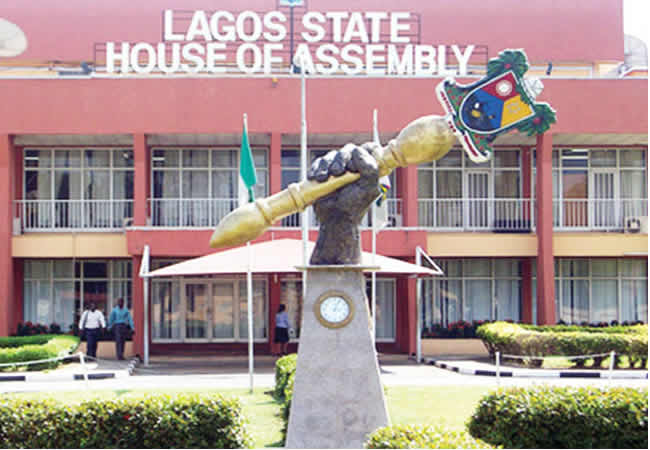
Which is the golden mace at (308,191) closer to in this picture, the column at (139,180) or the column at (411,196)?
the column at (411,196)

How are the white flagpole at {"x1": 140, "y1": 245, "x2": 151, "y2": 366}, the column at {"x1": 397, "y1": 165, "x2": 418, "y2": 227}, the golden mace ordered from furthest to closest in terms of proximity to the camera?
the column at {"x1": 397, "y1": 165, "x2": 418, "y2": 227}, the white flagpole at {"x1": 140, "y1": 245, "x2": 151, "y2": 366}, the golden mace

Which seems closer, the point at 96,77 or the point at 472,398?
the point at 472,398

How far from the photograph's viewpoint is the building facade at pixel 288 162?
21250 millimetres

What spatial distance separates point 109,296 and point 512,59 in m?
17.6

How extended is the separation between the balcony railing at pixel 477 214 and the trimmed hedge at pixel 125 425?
15615 millimetres

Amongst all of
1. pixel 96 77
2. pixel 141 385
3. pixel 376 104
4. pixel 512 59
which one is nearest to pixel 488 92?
pixel 512 59

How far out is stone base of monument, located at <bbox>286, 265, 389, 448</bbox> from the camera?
859 centimetres

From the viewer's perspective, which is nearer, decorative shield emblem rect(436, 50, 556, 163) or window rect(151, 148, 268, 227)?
decorative shield emblem rect(436, 50, 556, 163)

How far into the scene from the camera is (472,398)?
43.0 feet

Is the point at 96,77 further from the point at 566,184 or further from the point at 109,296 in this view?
the point at 566,184

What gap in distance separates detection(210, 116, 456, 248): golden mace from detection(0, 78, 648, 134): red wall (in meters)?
12.8

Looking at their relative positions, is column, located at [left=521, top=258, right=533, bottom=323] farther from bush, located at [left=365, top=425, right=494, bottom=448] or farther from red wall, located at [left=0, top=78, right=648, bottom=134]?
bush, located at [left=365, top=425, right=494, bottom=448]

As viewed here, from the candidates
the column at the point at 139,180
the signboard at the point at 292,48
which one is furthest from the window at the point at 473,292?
the column at the point at 139,180

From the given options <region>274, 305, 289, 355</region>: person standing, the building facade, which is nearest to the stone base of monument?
<region>274, 305, 289, 355</region>: person standing
